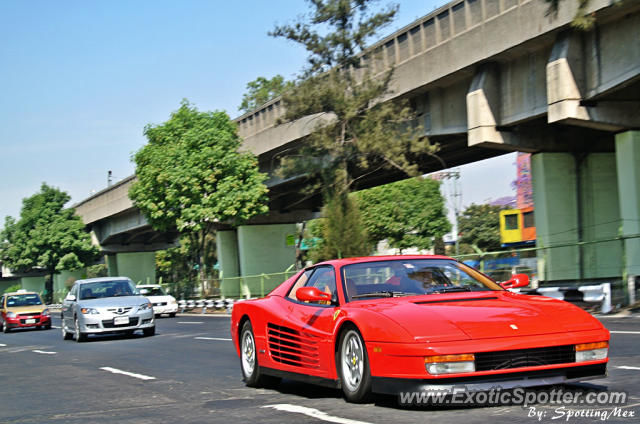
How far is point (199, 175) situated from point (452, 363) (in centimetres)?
3909

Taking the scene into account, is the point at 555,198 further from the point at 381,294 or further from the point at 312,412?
the point at 312,412

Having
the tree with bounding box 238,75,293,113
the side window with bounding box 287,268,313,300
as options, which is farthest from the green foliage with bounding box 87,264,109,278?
the side window with bounding box 287,268,313,300

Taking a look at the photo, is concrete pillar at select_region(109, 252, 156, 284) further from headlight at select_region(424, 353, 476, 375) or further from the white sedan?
headlight at select_region(424, 353, 476, 375)

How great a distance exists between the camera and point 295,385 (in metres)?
9.00

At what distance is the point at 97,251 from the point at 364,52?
163 ft

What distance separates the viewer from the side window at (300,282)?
8414 mm

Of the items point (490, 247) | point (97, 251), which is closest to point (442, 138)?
point (97, 251)

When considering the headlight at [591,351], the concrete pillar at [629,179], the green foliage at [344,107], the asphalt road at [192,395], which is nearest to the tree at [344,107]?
the green foliage at [344,107]

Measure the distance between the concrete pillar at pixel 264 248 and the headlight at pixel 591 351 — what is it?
45572 mm

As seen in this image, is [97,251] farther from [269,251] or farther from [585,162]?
[585,162]

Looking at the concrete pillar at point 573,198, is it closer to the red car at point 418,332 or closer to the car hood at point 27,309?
the car hood at point 27,309

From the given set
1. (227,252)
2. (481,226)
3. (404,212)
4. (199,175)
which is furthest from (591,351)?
(481,226)

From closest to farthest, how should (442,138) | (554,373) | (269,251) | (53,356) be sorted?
1. (554,373)
2. (53,356)
3. (442,138)
4. (269,251)

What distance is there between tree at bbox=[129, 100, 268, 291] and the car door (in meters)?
35.7
